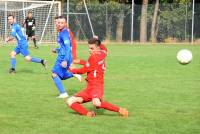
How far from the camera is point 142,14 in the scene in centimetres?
4253

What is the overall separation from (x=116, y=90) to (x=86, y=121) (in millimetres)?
4311

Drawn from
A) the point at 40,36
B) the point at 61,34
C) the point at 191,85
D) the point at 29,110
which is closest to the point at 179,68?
the point at 191,85

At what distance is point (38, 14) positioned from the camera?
37.7 metres

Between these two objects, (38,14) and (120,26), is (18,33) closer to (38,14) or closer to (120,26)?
(38,14)

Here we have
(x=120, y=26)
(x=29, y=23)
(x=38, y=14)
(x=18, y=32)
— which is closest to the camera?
(x=18, y=32)

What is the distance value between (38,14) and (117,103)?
89.8 feet

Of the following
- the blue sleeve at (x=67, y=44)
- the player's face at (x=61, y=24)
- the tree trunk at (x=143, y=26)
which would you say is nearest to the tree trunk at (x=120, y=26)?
the tree trunk at (x=143, y=26)

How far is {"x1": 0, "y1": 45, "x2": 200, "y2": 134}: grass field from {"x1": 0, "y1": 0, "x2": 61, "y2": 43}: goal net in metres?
18.5

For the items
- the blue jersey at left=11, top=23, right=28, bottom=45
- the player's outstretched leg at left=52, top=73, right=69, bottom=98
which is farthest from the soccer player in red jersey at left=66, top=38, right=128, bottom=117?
the blue jersey at left=11, top=23, right=28, bottom=45

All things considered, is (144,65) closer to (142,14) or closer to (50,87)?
(50,87)

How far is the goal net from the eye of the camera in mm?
36281

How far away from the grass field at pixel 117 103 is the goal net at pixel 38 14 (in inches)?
730

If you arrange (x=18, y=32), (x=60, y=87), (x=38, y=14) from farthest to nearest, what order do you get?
(x=38, y=14) < (x=18, y=32) < (x=60, y=87)

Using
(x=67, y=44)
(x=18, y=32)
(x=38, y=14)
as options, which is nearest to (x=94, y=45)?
(x=67, y=44)
